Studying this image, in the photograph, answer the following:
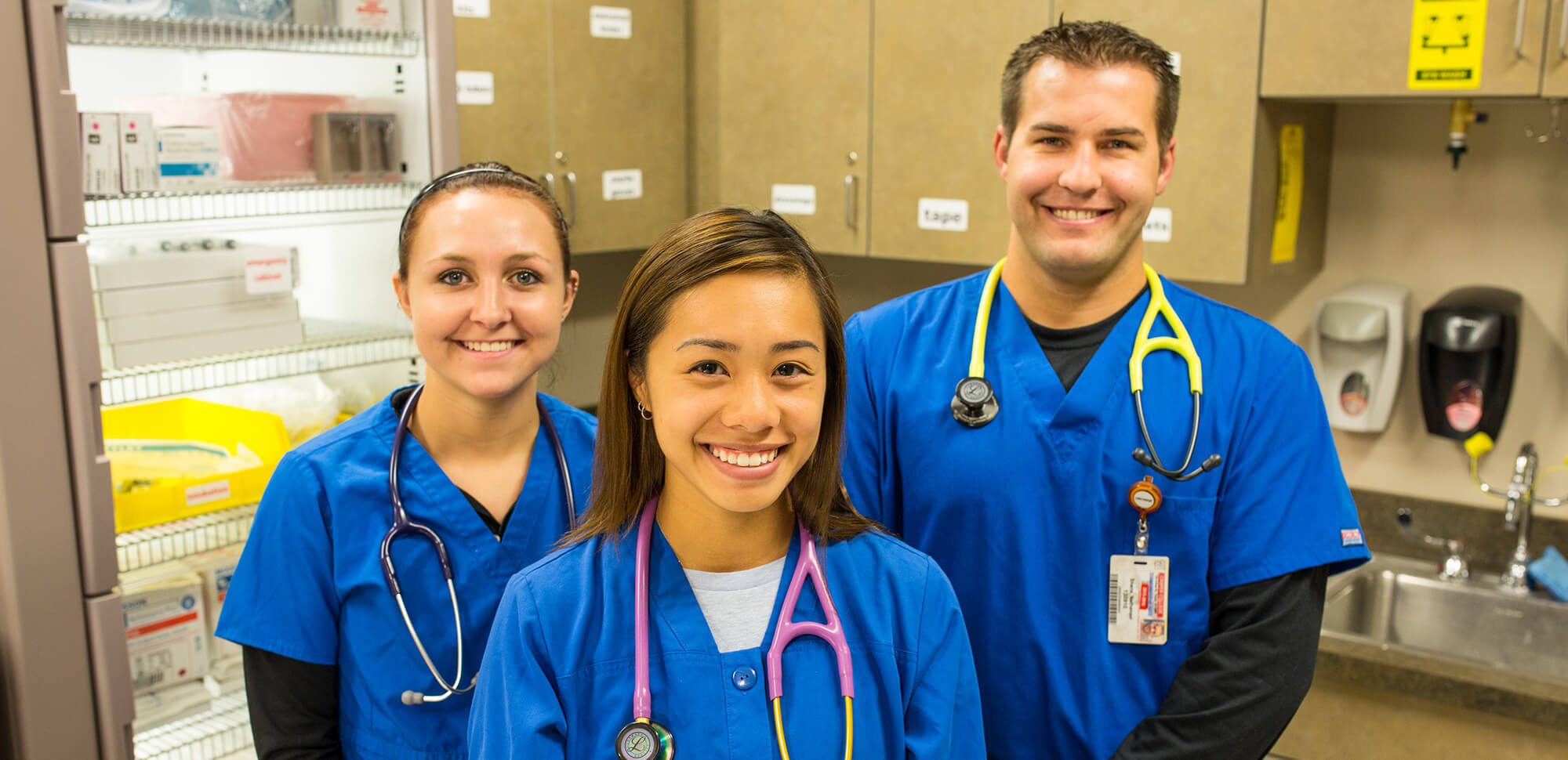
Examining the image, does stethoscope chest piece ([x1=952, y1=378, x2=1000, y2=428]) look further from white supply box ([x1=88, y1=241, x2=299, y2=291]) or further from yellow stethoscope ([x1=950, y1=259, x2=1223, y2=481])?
white supply box ([x1=88, y1=241, x2=299, y2=291])

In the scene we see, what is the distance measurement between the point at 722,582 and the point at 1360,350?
187 centimetres

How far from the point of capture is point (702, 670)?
1.09 meters

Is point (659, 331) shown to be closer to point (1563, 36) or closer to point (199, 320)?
point (199, 320)

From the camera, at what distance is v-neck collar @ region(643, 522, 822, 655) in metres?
1.11

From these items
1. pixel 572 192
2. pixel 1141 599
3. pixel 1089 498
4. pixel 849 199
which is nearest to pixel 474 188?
pixel 1089 498

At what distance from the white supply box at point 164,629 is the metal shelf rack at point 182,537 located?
0.04 metres

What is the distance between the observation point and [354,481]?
1349 millimetres

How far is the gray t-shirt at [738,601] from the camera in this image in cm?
112

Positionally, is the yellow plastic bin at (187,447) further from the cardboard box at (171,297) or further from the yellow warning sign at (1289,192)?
the yellow warning sign at (1289,192)

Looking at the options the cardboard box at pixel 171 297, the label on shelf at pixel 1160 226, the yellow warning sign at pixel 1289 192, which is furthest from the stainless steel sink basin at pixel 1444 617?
the cardboard box at pixel 171 297

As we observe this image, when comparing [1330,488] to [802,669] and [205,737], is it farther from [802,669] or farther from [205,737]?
[205,737]

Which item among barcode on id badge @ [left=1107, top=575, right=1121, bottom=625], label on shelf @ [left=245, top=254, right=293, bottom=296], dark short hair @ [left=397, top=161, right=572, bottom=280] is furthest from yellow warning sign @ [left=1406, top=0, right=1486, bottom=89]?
label on shelf @ [left=245, top=254, right=293, bottom=296]

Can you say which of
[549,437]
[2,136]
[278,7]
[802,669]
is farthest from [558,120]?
[802,669]

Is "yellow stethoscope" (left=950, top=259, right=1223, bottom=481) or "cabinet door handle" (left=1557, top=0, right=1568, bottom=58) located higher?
"cabinet door handle" (left=1557, top=0, right=1568, bottom=58)
